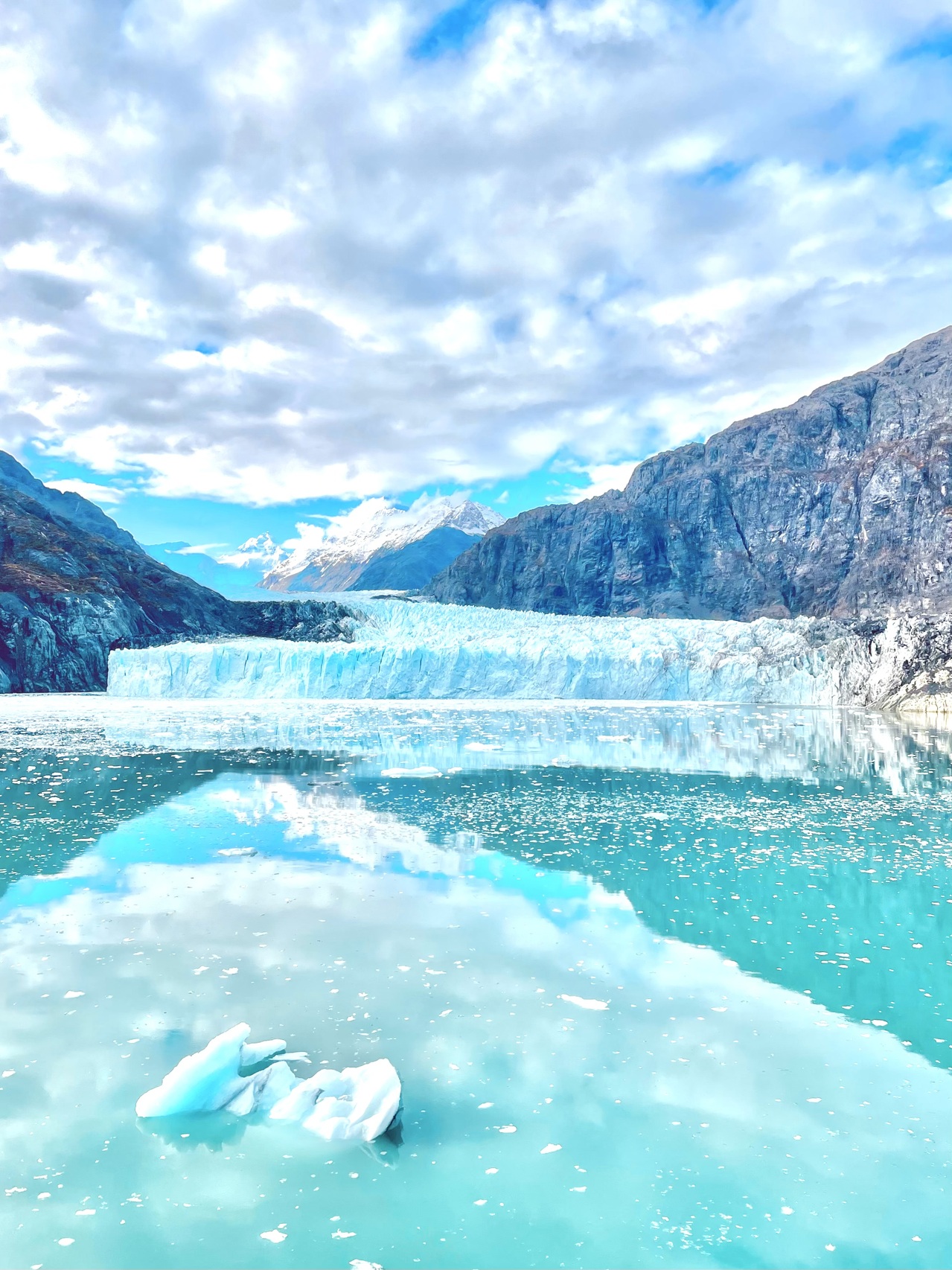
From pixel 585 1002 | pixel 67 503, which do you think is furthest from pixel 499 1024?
pixel 67 503

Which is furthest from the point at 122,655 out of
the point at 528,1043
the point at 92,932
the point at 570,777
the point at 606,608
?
the point at 606,608

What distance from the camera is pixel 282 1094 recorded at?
561 cm

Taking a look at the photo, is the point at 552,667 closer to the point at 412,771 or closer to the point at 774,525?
the point at 412,771

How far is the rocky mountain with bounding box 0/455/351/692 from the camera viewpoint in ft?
180

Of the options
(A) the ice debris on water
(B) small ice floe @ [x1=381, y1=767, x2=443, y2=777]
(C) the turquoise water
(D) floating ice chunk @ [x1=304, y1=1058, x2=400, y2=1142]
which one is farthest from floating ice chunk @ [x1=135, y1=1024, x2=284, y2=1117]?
(B) small ice floe @ [x1=381, y1=767, x2=443, y2=777]

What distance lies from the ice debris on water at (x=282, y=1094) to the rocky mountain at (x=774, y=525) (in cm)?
11709

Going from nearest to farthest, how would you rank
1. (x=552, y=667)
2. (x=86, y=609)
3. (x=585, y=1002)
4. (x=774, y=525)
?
(x=585, y=1002) → (x=552, y=667) → (x=86, y=609) → (x=774, y=525)

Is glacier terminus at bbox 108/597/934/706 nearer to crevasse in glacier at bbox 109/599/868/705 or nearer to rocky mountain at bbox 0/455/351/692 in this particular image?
crevasse in glacier at bbox 109/599/868/705

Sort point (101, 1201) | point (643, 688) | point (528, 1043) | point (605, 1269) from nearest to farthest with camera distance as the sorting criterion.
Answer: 1. point (605, 1269)
2. point (101, 1201)
3. point (528, 1043)
4. point (643, 688)

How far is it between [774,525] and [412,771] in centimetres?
12431

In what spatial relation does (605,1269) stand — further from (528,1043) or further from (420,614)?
(420,614)

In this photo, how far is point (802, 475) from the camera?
Answer: 436 ft

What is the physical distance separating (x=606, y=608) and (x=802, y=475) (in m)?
37.5

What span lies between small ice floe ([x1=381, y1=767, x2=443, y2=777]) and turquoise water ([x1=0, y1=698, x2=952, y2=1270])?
13.5 feet
